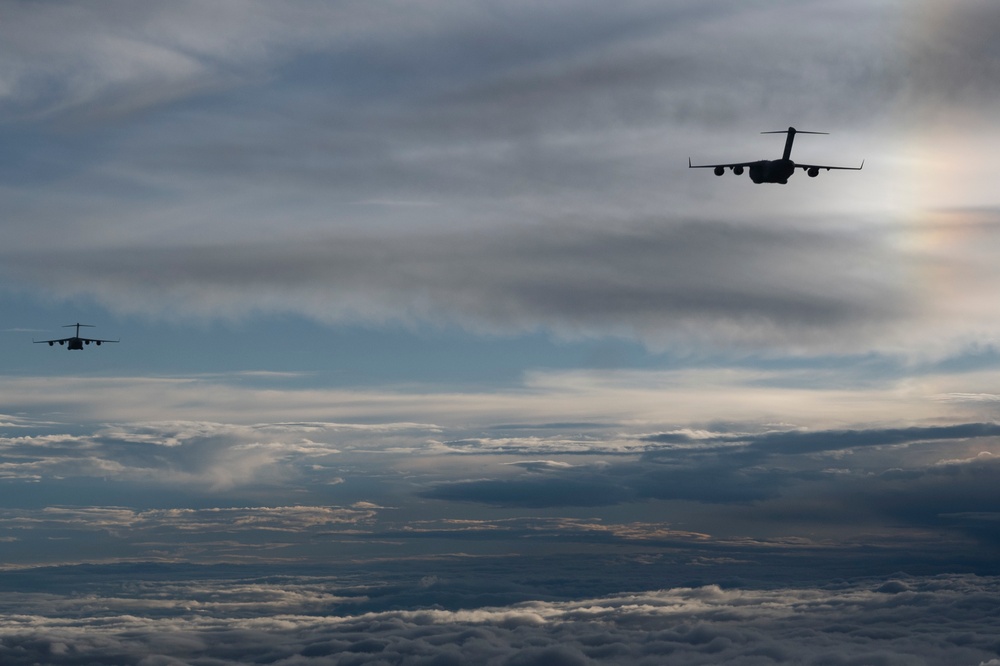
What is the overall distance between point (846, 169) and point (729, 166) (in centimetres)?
1820

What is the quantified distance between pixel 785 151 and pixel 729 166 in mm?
Answer: 9202

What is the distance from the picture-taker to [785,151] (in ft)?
489

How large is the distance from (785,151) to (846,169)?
35.4ft

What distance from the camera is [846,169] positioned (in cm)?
14250

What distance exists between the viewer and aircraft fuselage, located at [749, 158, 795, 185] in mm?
146750

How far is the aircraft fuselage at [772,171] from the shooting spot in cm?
14675

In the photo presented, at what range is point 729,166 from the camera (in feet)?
493

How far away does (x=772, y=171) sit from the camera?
5832 inches
